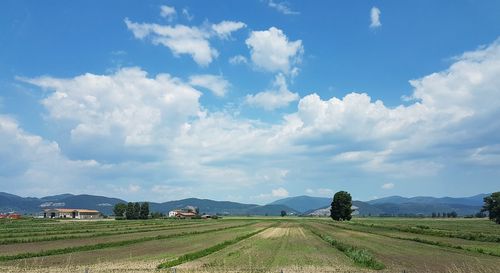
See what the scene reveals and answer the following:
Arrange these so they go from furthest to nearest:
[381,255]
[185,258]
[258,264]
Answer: [381,255], [185,258], [258,264]

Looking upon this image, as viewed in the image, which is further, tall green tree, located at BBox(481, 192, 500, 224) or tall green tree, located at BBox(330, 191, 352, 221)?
tall green tree, located at BBox(330, 191, 352, 221)

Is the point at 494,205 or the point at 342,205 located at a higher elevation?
the point at 342,205

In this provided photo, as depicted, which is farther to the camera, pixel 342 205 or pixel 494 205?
pixel 342 205

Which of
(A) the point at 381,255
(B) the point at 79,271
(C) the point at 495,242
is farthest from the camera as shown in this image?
(C) the point at 495,242

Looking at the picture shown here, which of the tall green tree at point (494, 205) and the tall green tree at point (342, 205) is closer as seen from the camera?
the tall green tree at point (494, 205)

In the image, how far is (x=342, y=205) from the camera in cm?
17988

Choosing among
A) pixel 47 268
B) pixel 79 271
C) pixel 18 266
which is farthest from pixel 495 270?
pixel 18 266

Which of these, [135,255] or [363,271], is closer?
[363,271]

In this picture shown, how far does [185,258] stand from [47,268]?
1136cm

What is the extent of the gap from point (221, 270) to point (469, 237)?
52.9m

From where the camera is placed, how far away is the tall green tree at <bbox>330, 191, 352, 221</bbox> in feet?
587

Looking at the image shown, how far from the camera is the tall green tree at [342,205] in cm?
17900

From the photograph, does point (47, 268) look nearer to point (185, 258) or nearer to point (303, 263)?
point (185, 258)

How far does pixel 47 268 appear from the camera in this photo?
107ft
